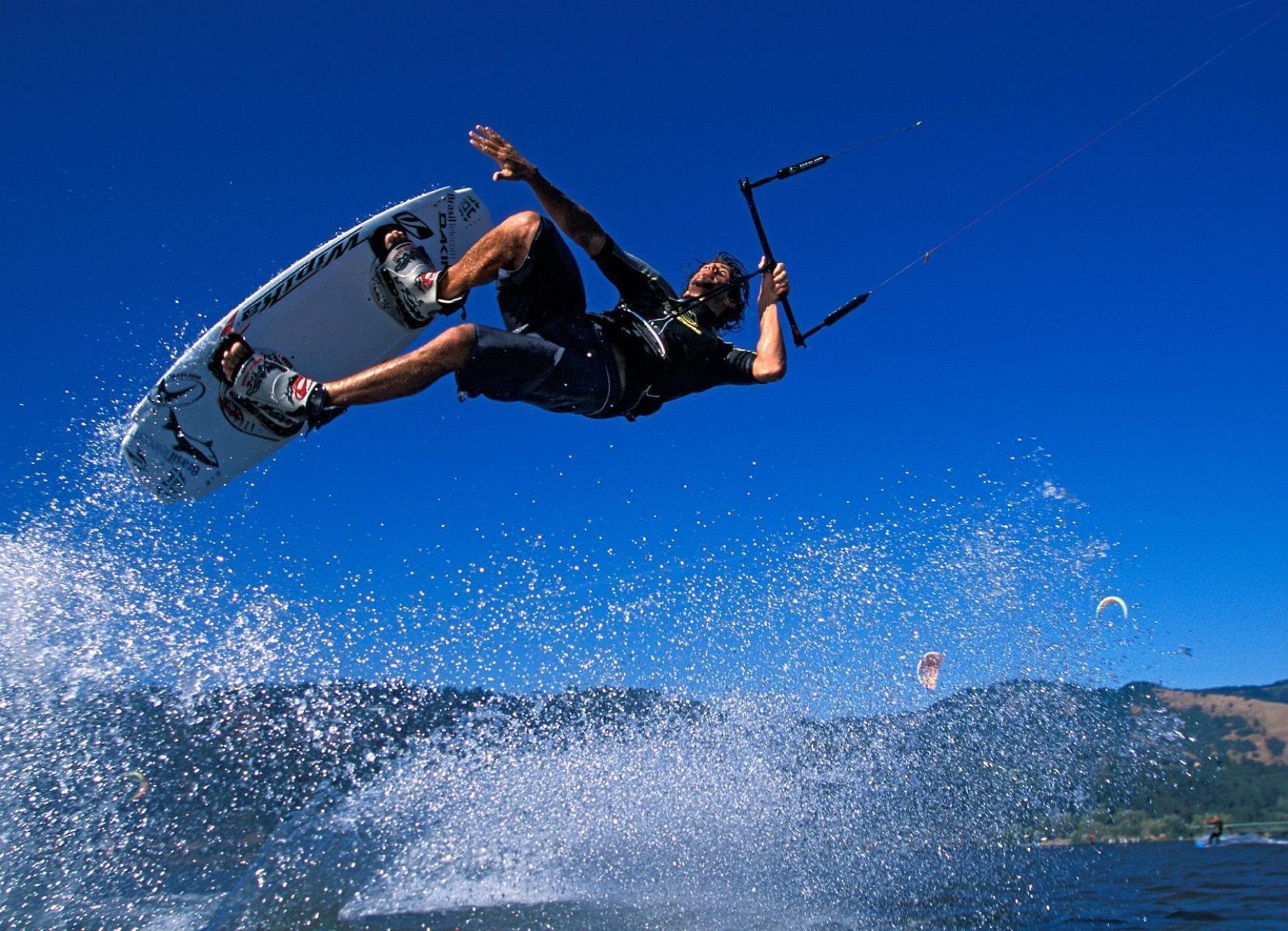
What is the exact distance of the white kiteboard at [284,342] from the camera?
7195mm

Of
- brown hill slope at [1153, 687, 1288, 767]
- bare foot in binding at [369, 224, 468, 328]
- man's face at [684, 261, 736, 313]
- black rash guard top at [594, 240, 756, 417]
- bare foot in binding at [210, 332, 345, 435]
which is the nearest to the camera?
bare foot in binding at [210, 332, 345, 435]

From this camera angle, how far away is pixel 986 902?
12.1 meters

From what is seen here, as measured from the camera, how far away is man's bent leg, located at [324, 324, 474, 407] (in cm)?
480

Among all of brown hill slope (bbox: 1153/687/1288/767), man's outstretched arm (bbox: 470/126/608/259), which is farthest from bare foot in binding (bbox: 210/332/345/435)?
brown hill slope (bbox: 1153/687/1288/767)

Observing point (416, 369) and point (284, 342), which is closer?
point (416, 369)

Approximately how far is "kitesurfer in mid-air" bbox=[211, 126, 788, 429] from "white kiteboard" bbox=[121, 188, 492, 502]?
0.75 m

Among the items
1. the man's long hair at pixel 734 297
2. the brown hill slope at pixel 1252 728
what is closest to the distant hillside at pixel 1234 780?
the brown hill slope at pixel 1252 728

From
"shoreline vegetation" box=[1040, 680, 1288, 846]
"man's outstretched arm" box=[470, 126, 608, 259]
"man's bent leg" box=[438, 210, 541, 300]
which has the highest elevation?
"man's outstretched arm" box=[470, 126, 608, 259]

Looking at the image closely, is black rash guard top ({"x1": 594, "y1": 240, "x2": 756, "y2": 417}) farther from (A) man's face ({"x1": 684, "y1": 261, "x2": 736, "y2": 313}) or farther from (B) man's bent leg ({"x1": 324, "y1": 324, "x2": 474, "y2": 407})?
(B) man's bent leg ({"x1": 324, "y1": 324, "x2": 474, "y2": 407})

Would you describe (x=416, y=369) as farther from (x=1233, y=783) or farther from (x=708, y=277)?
(x=1233, y=783)

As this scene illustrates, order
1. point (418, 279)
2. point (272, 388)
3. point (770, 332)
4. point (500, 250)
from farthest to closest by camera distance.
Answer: point (770, 332) < point (418, 279) < point (272, 388) < point (500, 250)

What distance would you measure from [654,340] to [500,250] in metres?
1.22

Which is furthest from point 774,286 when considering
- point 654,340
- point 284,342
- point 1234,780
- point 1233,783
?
point 1234,780

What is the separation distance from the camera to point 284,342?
7363mm
